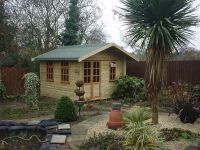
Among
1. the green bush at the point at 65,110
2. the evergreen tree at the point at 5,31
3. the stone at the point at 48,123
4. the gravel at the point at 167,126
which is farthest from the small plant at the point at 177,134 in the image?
the evergreen tree at the point at 5,31

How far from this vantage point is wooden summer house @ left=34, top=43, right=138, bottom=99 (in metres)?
13.7

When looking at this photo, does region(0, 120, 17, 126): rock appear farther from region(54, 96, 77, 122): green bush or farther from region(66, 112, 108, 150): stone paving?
region(66, 112, 108, 150): stone paving

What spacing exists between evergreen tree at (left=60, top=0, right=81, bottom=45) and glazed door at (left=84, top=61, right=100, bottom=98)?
748 centimetres

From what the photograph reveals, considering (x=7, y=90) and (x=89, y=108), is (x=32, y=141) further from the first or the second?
(x=7, y=90)

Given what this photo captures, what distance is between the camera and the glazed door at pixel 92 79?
13.9 m

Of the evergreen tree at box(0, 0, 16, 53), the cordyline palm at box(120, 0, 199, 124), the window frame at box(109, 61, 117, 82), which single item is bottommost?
the window frame at box(109, 61, 117, 82)

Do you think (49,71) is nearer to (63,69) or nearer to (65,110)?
(63,69)

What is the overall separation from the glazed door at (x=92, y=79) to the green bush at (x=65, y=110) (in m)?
4.68

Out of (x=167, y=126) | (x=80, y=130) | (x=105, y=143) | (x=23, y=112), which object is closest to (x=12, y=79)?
Answer: (x=23, y=112)

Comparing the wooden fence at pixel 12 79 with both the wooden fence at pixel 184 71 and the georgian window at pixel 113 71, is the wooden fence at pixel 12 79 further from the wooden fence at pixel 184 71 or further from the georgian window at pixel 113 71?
the wooden fence at pixel 184 71

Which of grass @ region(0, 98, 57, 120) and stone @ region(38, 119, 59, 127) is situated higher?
grass @ region(0, 98, 57, 120)

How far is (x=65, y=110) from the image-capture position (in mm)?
9117

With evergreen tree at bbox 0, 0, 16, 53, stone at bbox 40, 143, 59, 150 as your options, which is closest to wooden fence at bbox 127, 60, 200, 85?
stone at bbox 40, 143, 59, 150

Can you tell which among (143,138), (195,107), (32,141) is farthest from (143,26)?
(32,141)
